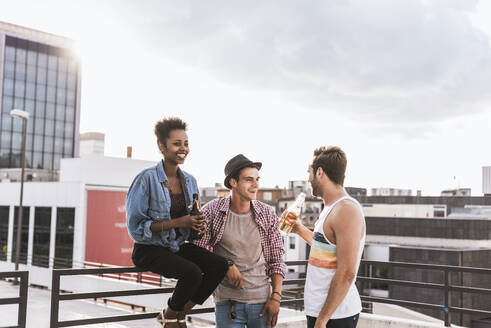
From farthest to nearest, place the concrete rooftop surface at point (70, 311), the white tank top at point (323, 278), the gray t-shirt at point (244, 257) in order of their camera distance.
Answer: the concrete rooftop surface at point (70, 311), the gray t-shirt at point (244, 257), the white tank top at point (323, 278)

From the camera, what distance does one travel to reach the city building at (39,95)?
75438 mm

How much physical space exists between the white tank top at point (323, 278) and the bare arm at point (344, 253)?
9 cm

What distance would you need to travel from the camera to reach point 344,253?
3061 mm

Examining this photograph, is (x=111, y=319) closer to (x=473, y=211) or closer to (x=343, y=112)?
(x=343, y=112)

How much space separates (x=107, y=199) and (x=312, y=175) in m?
33.3

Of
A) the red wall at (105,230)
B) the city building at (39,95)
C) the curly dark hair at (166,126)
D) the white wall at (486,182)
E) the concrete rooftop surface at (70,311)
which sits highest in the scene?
the city building at (39,95)

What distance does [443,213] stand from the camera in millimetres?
64312

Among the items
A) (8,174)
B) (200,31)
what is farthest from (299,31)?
(8,174)

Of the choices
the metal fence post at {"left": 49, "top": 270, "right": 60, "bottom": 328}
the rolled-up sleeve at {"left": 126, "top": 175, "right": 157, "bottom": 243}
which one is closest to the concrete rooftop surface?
the metal fence post at {"left": 49, "top": 270, "right": 60, "bottom": 328}

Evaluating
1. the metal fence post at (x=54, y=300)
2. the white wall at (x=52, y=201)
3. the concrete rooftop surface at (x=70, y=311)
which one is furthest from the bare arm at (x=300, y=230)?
the white wall at (x=52, y=201)

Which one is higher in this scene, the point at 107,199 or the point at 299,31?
the point at 299,31

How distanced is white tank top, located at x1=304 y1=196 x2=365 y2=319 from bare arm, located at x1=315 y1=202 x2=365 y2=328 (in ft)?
0.30

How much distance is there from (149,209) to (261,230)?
875mm

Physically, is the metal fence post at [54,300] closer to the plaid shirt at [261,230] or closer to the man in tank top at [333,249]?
the plaid shirt at [261,230]
